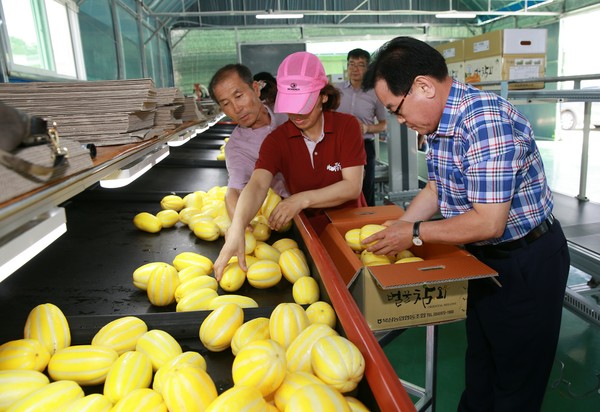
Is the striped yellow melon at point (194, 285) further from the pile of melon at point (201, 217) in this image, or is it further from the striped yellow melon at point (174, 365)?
the pile of melon at point (201, 217)

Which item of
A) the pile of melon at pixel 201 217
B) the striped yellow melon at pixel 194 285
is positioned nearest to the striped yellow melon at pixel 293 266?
the striped yellow melon at pixel 194 285

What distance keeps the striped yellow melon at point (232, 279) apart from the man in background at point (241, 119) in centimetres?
62

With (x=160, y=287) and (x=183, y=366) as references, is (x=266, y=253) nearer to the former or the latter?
(x=160, y=287)

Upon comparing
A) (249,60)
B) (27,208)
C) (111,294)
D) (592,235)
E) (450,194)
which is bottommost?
(592,235)

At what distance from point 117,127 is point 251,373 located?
1234 mm

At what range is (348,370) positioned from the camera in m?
1.01

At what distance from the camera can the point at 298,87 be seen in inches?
81.0

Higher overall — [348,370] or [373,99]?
[373,99]

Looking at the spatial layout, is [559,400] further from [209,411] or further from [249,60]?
[249,60]

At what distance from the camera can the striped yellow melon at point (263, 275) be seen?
1723mm

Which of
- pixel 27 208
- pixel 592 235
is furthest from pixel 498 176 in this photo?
pixel 592 235

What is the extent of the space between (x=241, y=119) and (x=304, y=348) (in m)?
1.59

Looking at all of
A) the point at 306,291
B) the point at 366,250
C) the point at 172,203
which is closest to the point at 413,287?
the point at 366,250

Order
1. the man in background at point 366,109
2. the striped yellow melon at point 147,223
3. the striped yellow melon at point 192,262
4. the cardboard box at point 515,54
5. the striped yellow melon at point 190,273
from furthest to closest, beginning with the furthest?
1. the man in background at point 366,109
2. the cardboard box at point 515,54
3. the striped yellow melon at point 147,223
4. the striped yellow melon at point 192,262
5. the striped yellow melon at point 190,273
